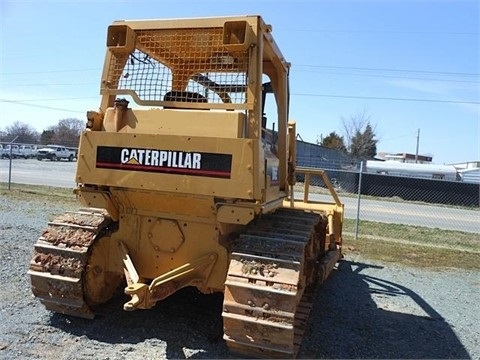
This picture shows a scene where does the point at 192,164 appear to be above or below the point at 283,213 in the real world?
above

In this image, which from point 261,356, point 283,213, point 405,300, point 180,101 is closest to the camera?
point 261,356

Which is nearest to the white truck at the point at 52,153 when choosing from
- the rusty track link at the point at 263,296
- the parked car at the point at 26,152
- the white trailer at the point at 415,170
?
the parked car at the point at 26,152

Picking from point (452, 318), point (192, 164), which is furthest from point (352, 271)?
point (192, 164)

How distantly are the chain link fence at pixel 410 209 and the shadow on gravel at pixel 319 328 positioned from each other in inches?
219

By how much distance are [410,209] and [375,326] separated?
1524cm

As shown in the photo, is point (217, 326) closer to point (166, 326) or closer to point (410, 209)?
point (166, 326)

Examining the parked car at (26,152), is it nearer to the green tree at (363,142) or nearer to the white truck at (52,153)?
the white truck at (52,153)

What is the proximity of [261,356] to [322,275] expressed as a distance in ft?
6.49

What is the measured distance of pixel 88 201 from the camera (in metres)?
4.45

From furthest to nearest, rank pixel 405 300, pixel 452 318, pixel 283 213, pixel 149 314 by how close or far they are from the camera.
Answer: pixel 405 300 < pixel 452 318 < pixel 283 213 < pixel 149 314

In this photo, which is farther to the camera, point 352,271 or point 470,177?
point 470,177

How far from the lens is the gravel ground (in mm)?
4090

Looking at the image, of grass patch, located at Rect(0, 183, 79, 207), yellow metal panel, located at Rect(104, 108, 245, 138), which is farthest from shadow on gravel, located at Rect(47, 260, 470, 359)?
grass patch, located at Rect(0, 183, 79, 207)

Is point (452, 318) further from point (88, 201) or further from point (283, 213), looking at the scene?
point (88, 201)
